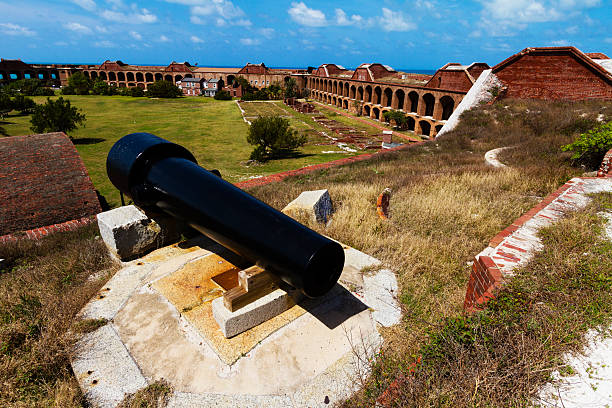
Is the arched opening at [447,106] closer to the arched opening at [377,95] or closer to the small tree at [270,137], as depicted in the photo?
the arched opening at [377,95]

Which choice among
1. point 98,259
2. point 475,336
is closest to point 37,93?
point 98,259

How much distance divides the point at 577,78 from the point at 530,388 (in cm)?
1997

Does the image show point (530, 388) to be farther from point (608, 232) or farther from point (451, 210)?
point (451, 210)

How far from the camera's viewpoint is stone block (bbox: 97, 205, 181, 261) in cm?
362

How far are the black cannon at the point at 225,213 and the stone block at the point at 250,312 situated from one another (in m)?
0.45

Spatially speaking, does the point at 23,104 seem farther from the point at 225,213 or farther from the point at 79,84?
the point at 225,213

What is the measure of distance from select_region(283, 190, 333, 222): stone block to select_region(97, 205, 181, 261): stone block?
1.62 m

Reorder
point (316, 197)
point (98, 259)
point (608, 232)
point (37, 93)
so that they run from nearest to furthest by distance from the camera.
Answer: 1. point (608, 232)
2. point (98, 259)
3. point (316, 197)
4. point (37, 93)

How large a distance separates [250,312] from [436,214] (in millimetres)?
3790

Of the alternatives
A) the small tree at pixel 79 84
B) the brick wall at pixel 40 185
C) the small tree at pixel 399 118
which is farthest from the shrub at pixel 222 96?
the brick wall at pixel 40 185

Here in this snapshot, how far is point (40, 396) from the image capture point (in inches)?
85.0

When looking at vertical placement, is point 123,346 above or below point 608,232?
below

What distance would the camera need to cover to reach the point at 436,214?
17.5 ft

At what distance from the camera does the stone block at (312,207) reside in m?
4.70
